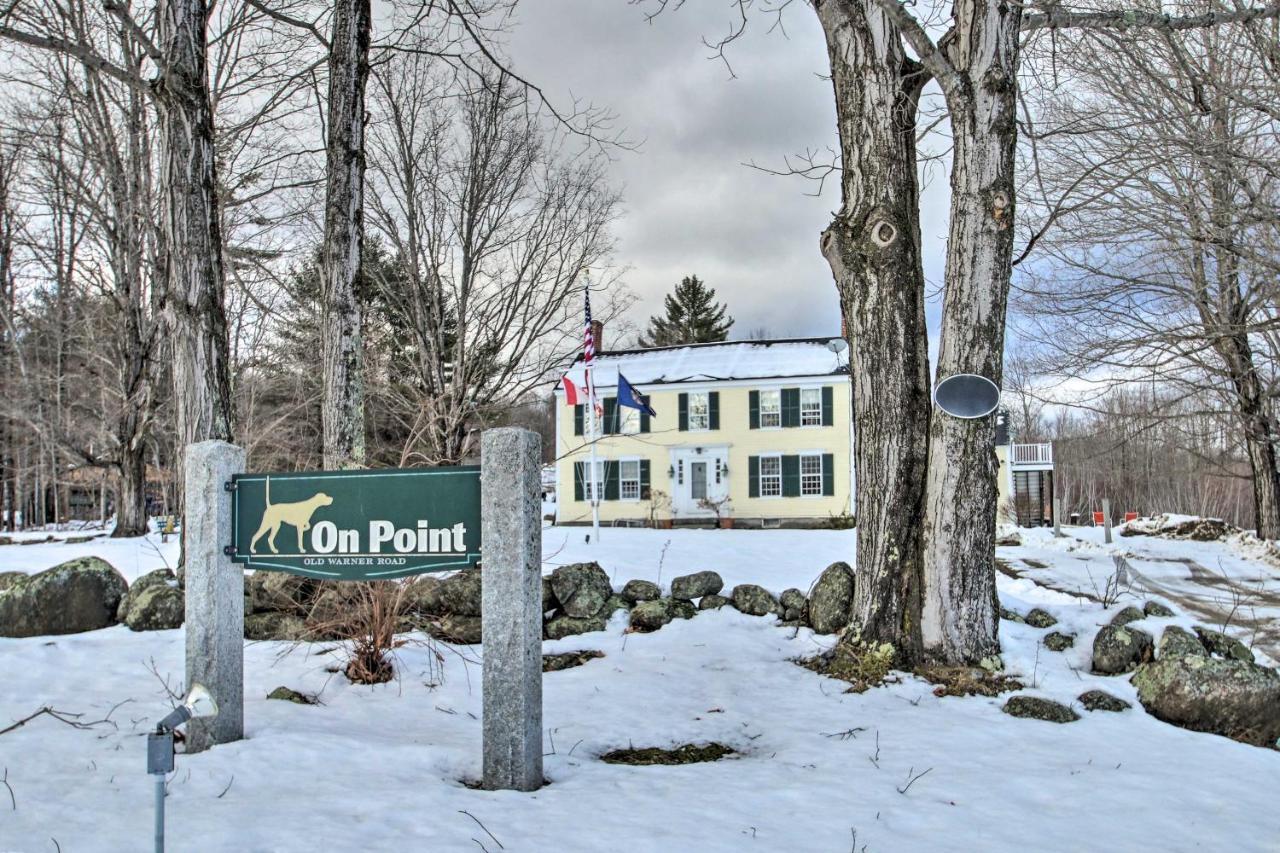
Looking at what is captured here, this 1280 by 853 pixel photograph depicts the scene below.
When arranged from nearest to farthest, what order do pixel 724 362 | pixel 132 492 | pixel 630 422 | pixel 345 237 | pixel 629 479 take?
pixel 345 237, pixel 132 492, pixel 629 479, pixel 630 422, pixel 724 362

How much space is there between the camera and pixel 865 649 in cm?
566

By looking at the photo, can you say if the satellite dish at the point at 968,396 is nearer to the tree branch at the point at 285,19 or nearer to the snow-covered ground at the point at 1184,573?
the snow-covered ground at the point at 1184,573

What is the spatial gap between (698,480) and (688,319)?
73.3 feet

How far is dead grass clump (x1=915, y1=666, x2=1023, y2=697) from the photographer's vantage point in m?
5.18

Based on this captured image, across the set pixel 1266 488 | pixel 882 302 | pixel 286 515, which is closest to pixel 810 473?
pixel 1266 488

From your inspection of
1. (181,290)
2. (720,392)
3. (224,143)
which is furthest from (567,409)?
(181,290)

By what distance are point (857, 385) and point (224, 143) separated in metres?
10.9

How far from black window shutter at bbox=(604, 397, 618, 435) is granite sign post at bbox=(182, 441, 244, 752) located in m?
20.7

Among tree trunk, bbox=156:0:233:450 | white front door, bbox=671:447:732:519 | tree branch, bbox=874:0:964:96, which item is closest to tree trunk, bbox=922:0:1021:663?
tree branch, bbox=874:0:964:96

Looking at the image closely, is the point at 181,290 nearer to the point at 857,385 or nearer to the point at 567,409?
the point at 857,385

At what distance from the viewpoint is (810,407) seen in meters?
23.8

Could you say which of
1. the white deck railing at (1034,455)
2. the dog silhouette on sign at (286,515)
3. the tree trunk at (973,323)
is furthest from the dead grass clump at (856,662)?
the white deck railing at (1034,455)

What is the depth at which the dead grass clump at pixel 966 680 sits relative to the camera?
5184 mm

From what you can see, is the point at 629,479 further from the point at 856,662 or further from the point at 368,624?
the point at 368,624
